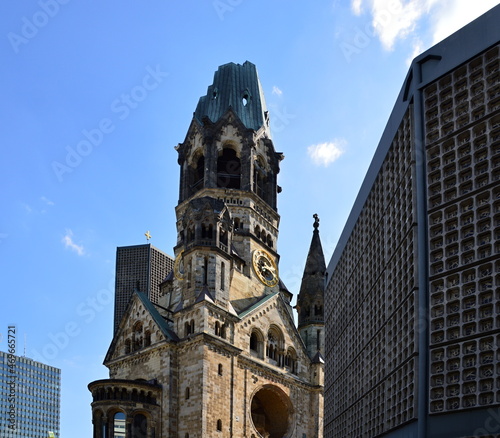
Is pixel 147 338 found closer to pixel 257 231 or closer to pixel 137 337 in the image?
pixel 137 337

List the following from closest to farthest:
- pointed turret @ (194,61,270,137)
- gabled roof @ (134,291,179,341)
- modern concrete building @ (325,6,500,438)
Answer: modern concrete building @ (325,6,500,438) < gabled roof @ (134,291,179,341) < pointed turret @ (194,61,270,137)

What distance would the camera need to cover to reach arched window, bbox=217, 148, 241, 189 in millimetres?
60188

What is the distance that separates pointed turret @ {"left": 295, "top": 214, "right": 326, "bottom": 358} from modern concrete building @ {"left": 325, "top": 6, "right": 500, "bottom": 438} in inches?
1253

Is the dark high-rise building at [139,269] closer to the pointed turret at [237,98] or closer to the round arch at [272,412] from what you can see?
the pointed turret at [237,98]

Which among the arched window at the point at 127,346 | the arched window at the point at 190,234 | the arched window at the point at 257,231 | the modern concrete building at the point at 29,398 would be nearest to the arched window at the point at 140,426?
the arched window at the point at 127,346

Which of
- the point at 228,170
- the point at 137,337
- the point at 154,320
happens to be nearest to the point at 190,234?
the point at 154,320

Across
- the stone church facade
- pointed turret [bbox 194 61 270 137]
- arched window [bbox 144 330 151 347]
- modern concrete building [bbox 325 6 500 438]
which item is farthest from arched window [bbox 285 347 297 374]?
modern concrete building [bbox 325 6 500 438]

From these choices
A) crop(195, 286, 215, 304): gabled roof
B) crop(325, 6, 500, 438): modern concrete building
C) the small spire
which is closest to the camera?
crop(325, 6, 500, 438): modern concrete building

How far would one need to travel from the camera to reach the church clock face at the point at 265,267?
57688 mm

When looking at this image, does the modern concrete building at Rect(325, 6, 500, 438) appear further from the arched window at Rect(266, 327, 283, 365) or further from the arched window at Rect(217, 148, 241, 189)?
the arched window at Rect(217, 148, 241, 189)

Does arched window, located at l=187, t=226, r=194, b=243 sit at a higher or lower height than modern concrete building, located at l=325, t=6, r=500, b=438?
higher

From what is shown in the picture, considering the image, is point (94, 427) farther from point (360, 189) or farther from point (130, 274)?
Result: point (130, 274)

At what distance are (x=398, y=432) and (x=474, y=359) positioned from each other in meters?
4.81

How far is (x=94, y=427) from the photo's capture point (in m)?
43.9
